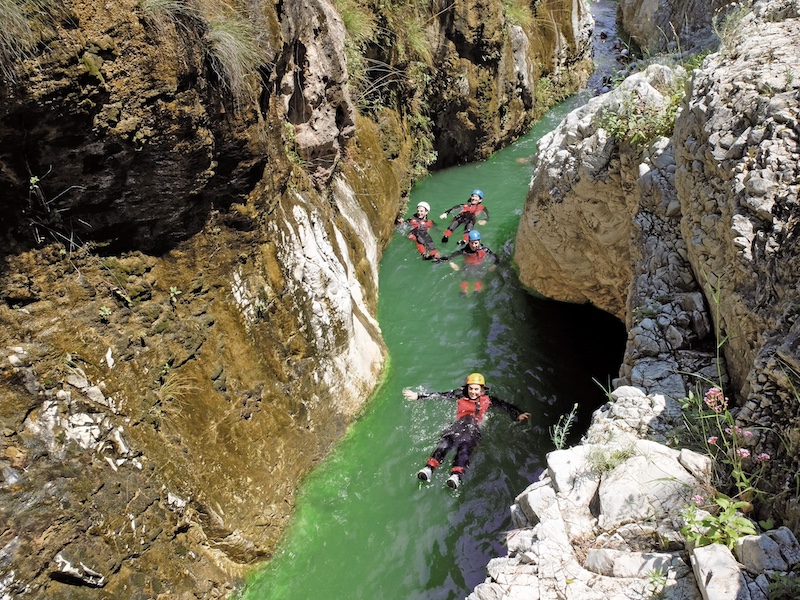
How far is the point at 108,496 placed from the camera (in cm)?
447

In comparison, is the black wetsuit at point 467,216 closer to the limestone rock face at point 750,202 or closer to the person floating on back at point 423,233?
the person floating on back at point 423,233

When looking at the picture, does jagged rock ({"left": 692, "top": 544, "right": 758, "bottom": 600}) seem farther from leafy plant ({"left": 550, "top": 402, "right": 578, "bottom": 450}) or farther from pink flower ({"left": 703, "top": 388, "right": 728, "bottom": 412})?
leafy plant ({"left": 550, "top": 402, "right": 578, "bottom": 450})

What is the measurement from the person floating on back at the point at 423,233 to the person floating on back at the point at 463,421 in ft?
12.4

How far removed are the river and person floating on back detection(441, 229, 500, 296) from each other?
0.63 ft

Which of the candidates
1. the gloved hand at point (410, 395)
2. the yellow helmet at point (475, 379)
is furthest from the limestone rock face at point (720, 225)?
the gloved hand at point (410, 395)

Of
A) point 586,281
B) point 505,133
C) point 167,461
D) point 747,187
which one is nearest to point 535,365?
point 586,281

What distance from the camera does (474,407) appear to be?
7398 millimetres

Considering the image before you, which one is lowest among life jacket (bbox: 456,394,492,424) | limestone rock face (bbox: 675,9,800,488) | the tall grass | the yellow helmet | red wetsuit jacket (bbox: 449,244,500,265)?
life jacket (bbox: 456,394,492,424)

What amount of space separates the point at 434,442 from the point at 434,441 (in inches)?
0.8

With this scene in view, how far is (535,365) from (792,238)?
4875 millimetres

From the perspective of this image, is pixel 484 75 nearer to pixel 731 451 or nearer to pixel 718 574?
pixel 731 451

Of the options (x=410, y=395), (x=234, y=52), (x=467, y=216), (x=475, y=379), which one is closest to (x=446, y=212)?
(x=467, y=216)

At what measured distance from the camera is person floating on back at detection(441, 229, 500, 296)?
1047 cm

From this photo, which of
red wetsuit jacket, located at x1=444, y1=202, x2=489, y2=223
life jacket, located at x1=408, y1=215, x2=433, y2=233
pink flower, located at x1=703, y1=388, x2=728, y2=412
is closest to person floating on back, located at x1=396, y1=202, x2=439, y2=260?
life jacket, located at x1=408, y1=215, x2=433, y2=233
